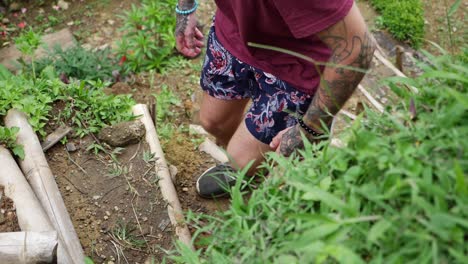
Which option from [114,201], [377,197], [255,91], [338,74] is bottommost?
[114,201]

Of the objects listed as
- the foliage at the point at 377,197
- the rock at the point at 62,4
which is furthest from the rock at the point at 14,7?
the foliage at the point at 377,197

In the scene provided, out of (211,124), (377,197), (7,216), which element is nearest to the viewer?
(377,197)

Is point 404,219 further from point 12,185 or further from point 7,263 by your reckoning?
point 12,185

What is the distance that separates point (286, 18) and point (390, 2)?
337cm

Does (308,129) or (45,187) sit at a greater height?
(308,129)

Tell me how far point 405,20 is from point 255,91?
2689 mm

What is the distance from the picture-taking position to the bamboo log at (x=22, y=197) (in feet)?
9.24

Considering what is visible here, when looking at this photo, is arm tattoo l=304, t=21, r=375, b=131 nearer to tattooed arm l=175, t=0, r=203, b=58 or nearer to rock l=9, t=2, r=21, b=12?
tattooed arm l=175, t=0, r=203, b=58

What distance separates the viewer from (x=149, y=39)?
16.6ft

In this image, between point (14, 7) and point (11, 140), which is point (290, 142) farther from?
point (14, 7)

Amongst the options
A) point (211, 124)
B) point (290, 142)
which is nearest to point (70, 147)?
point (211, 124)

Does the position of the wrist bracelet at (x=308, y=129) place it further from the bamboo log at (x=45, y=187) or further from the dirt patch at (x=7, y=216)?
the dirt patch at (x=7, y=216)

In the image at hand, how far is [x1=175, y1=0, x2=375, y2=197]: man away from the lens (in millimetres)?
2426

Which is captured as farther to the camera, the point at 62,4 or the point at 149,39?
the point at 62,4
